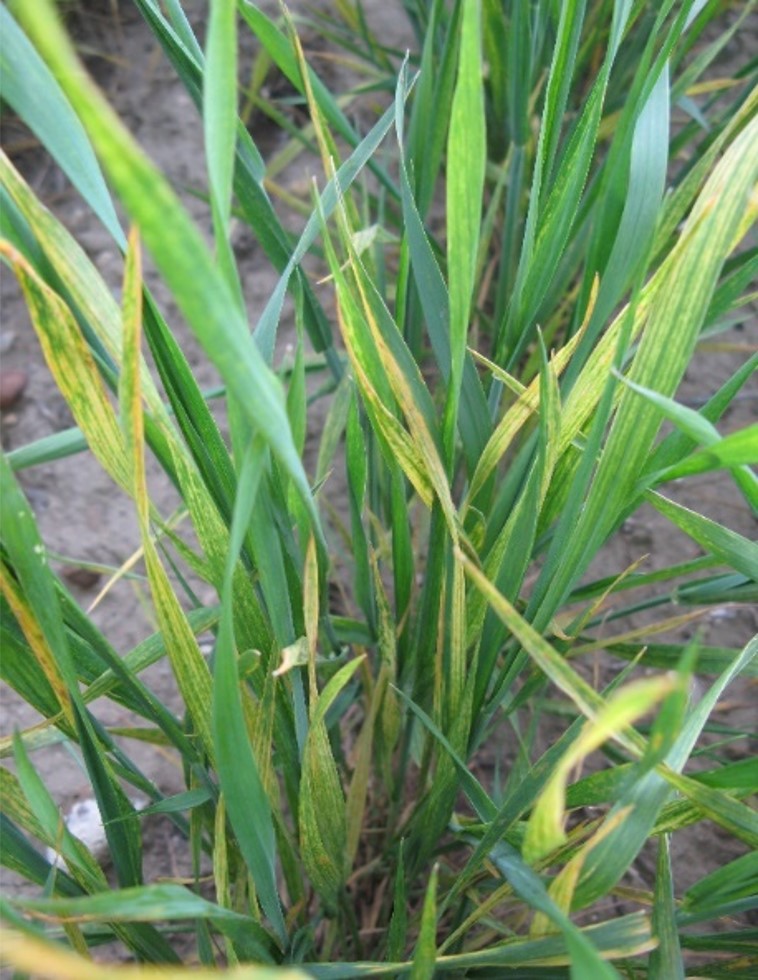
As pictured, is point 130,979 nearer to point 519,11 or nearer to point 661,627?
point 661,627

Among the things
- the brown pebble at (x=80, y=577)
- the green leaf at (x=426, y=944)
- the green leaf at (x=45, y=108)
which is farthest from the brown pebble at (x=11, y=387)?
the green leaf at (x=426, y=944)

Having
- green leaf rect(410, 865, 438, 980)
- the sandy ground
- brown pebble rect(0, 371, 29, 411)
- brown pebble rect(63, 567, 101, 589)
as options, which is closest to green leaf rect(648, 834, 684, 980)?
green leaf rect(410, 865, 438, 980)

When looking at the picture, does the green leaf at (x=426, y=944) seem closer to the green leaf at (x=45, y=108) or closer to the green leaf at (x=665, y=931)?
the green leaf at (x=665, y=931)

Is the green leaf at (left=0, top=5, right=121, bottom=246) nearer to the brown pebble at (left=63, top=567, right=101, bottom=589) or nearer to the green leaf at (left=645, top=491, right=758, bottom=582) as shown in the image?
the green leaf at (left=645, top=491, right=758, bottom=582)

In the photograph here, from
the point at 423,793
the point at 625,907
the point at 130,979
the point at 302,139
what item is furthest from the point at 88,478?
the point at 130,979

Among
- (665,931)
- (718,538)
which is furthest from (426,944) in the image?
(718,538)

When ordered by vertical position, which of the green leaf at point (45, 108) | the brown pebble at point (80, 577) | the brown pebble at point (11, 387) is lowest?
the brown pebble at point (80, 577)

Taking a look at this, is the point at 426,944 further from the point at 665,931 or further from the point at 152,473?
the point at 152,473
